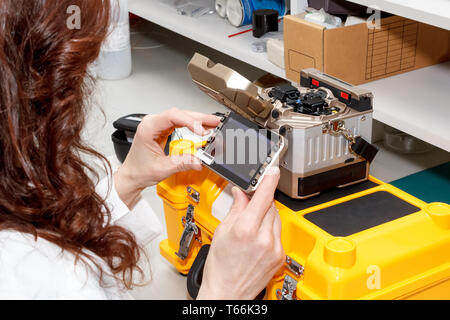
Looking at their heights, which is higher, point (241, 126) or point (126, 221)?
point (241, 126)

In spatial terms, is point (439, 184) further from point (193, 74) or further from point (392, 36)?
point (193, 74)

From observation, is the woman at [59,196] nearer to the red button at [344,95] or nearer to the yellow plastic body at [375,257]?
the yellow plastic body at [375,257]

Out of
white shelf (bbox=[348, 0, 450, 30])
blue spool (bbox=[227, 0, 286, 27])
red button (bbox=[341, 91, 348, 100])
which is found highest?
white shelf (bbox=[348, 0, 450, 30])

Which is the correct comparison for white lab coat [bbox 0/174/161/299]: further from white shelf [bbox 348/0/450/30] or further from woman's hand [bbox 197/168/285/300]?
white shelf [bbox 348/0/450/30]

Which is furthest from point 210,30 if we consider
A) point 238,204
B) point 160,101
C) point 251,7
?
point 238,204

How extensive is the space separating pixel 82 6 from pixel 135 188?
0.48 m

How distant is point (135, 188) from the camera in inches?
43.4

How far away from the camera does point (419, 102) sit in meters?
1.35

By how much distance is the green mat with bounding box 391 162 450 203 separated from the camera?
55.2 inches

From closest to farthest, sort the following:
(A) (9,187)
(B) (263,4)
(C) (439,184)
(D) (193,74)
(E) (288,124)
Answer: (A) (9,187)
(E) (288,124)
(D) (193,74)
(C) (439,184)
(B) (263,4)

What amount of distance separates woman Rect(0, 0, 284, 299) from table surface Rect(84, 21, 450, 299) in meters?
0.22

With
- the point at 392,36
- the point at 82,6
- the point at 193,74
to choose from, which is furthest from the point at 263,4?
the point at 82,6

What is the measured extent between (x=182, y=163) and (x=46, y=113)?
0.42m

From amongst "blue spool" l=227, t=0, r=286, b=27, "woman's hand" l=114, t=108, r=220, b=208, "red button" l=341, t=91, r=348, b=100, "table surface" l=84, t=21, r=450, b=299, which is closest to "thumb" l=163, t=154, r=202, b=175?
"woman's hand" l=114, t=108, r=220, b=208
